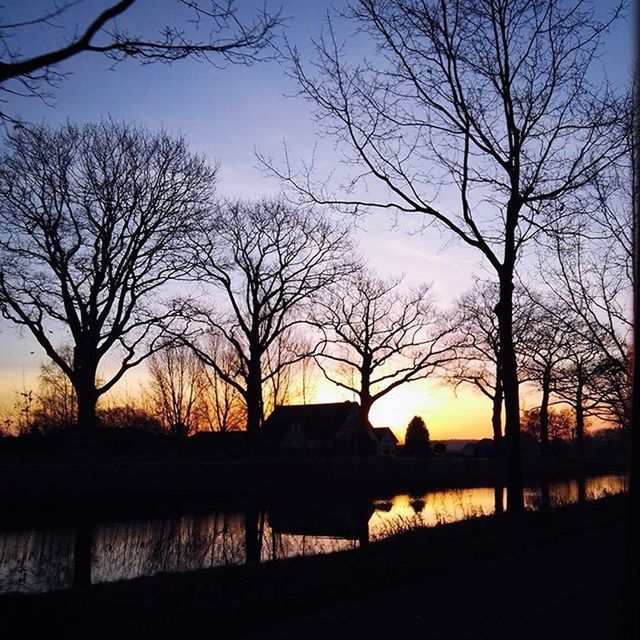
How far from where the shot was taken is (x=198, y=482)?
28625 mm

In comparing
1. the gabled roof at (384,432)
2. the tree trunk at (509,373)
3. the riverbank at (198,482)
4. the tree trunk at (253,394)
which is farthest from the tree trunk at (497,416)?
the gabled roof at (384,432)

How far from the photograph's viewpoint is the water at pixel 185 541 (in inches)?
549

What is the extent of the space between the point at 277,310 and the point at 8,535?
75.0 ft

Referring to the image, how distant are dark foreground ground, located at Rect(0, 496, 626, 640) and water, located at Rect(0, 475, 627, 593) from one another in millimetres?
4356

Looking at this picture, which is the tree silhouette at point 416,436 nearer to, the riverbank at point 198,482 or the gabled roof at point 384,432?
the riverbank at point 198,482

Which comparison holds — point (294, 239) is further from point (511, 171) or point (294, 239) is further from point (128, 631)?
point (128, 631)

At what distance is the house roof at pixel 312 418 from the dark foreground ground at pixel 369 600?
71372 mm

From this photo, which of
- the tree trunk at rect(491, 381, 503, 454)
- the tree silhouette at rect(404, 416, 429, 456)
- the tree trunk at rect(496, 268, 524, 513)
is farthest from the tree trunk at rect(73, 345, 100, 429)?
the tree silhouette at rect(404, 416, 429, 456)

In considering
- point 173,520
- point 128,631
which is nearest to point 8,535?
point 173,520

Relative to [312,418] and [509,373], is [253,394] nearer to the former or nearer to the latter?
[509,373]

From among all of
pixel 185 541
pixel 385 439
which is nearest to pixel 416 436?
pixel 385 439

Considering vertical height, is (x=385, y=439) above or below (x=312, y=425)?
below

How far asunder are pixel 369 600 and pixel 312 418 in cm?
8021

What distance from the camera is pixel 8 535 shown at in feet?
62.4
